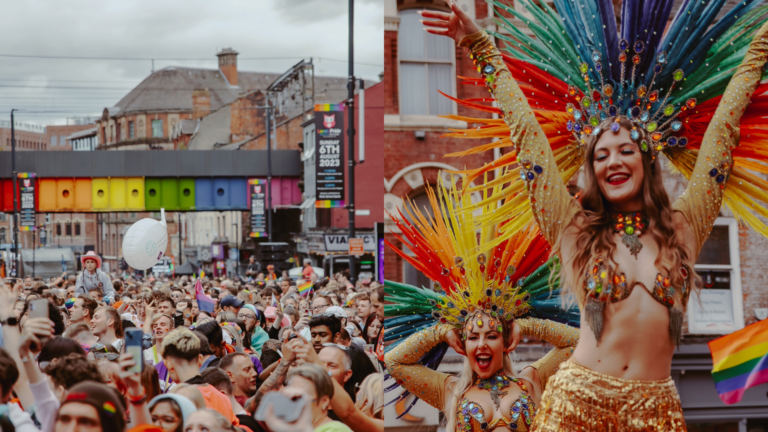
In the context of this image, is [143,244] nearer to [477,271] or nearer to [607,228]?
[477,271]

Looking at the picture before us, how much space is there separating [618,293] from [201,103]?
2374 inches

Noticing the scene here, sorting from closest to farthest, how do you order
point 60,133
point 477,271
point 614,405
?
point 614,405
point 477,271
point 60,133

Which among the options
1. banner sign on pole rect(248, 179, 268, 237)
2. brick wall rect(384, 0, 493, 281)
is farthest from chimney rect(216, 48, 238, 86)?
brick wall rect(384, 0, 493, 281)

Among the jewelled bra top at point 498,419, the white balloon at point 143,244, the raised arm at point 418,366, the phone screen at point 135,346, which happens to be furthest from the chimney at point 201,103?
the phone screen at point 135,346

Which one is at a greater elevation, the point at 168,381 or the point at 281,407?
the point at 281,407

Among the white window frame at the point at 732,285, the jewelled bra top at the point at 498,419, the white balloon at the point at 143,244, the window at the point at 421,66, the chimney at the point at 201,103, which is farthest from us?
the chimney at the point at 201,103

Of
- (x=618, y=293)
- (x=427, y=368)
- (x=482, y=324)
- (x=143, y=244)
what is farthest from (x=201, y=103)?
(x=618, y=293)

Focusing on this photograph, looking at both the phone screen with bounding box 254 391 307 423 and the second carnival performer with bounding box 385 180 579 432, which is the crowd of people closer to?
the phone screen with bounding box 254 391 307 423

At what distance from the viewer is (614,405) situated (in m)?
2.25

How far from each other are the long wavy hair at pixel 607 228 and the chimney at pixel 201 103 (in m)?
59.8

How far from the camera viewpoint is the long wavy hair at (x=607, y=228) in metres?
2.33

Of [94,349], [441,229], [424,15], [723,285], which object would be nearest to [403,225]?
[441,229]

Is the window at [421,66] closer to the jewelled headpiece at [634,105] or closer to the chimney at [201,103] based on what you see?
the jewelled headpiece at [634,105]

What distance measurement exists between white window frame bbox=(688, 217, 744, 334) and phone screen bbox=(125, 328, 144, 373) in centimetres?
715
